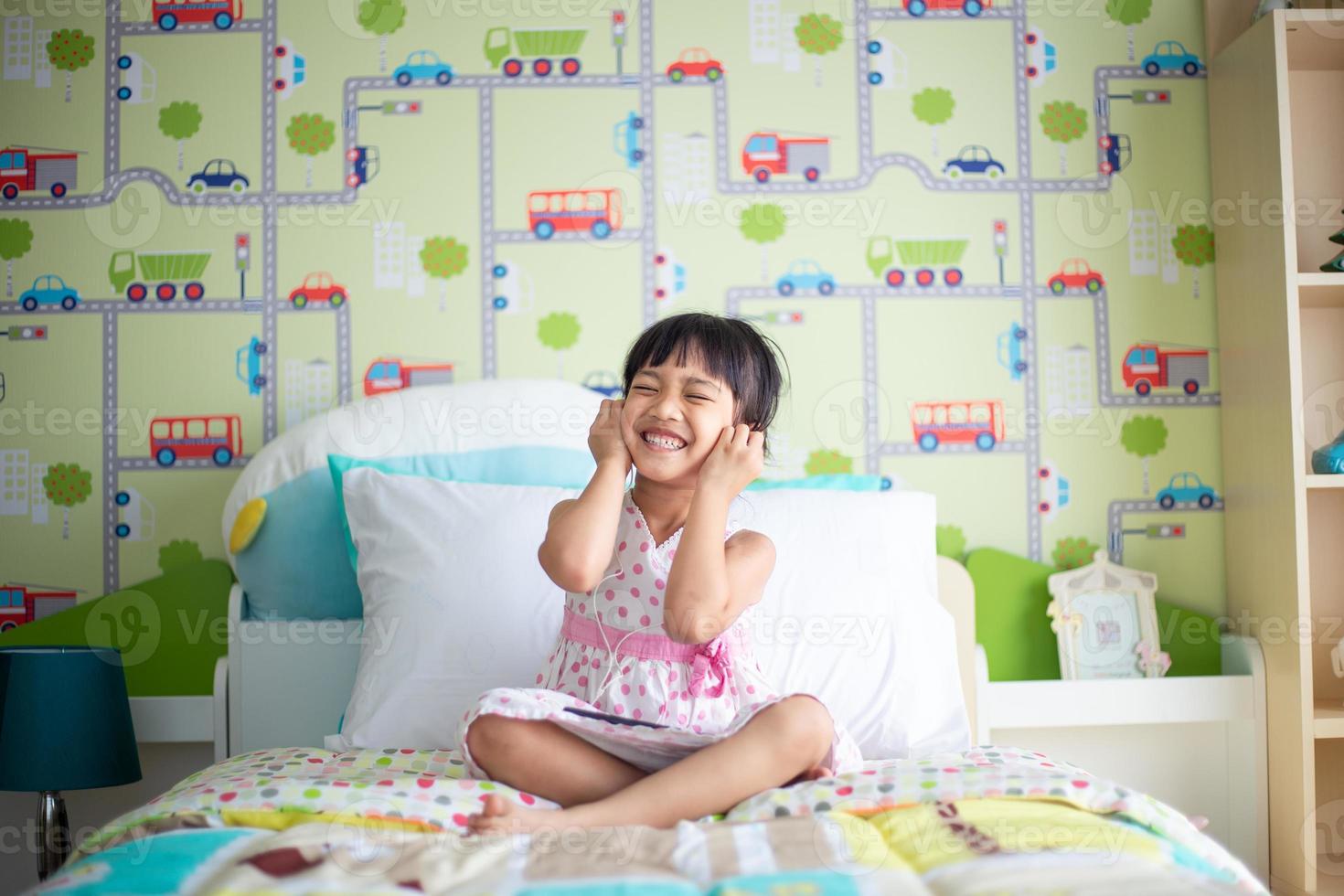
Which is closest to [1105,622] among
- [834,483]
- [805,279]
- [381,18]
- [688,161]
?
[834,483]

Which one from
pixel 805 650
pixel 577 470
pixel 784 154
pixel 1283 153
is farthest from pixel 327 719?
pixel 1283 153

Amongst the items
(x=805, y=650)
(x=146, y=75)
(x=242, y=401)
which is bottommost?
(x=805, y=650)

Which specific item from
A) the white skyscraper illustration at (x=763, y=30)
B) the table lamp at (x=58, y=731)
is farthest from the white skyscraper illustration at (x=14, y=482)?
the white skyscraper illustration at (x=763, y=30)

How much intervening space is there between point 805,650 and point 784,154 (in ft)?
3.27

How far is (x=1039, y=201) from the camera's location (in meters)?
2.23

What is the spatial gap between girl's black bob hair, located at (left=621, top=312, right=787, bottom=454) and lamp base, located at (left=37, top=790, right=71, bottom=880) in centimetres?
112

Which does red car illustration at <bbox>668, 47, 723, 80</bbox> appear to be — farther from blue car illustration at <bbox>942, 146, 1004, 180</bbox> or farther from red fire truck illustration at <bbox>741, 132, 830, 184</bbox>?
blue car illustration at <bbox>942, 146, 1004, 180</bbox>

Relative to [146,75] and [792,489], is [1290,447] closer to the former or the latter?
[792,489]

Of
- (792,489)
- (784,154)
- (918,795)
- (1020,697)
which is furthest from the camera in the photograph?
(784,154)

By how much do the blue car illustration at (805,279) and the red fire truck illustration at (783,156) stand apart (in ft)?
0.55

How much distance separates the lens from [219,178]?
217 cm

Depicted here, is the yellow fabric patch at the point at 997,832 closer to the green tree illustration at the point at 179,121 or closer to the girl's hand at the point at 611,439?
the girl's hand at the point at 611,439

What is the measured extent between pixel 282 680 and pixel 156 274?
0.80 m

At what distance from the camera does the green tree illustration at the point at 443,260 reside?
217 cm
